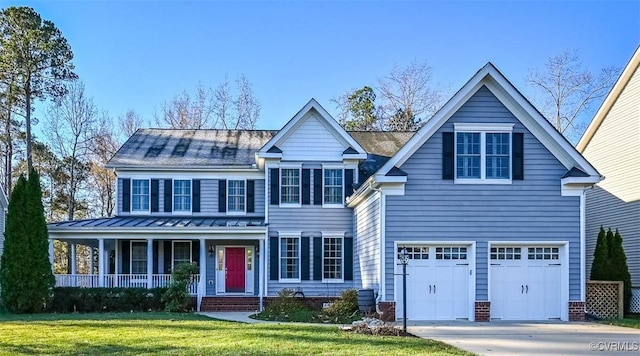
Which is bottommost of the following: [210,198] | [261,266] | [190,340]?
[190,340]

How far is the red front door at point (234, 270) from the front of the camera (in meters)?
22.8

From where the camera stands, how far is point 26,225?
64.6 feet

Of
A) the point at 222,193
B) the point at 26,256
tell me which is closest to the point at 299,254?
the point at 222,193

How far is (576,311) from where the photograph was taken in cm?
1631

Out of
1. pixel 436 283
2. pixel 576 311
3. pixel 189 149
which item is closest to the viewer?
pixel 576 311

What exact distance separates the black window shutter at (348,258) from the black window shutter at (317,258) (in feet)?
2.84

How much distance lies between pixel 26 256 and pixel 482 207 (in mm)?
13902

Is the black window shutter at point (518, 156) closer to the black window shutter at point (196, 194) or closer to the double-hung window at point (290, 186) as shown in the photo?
the double-hung window at point (290, 186)

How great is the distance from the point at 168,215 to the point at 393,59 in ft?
70.3

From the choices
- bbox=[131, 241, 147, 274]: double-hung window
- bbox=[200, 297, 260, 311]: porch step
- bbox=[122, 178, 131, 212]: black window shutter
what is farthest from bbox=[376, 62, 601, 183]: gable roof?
bbox=[122, 178, 131, 212]: black window shutter

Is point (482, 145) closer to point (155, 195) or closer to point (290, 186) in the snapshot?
point (290, 186)

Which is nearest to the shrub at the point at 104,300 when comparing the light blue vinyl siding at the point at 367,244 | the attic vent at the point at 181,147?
the attic vent at the point at 181,147

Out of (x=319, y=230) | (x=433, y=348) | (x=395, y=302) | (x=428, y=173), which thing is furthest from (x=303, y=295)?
(x=433, y=348)

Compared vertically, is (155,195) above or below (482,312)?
above
